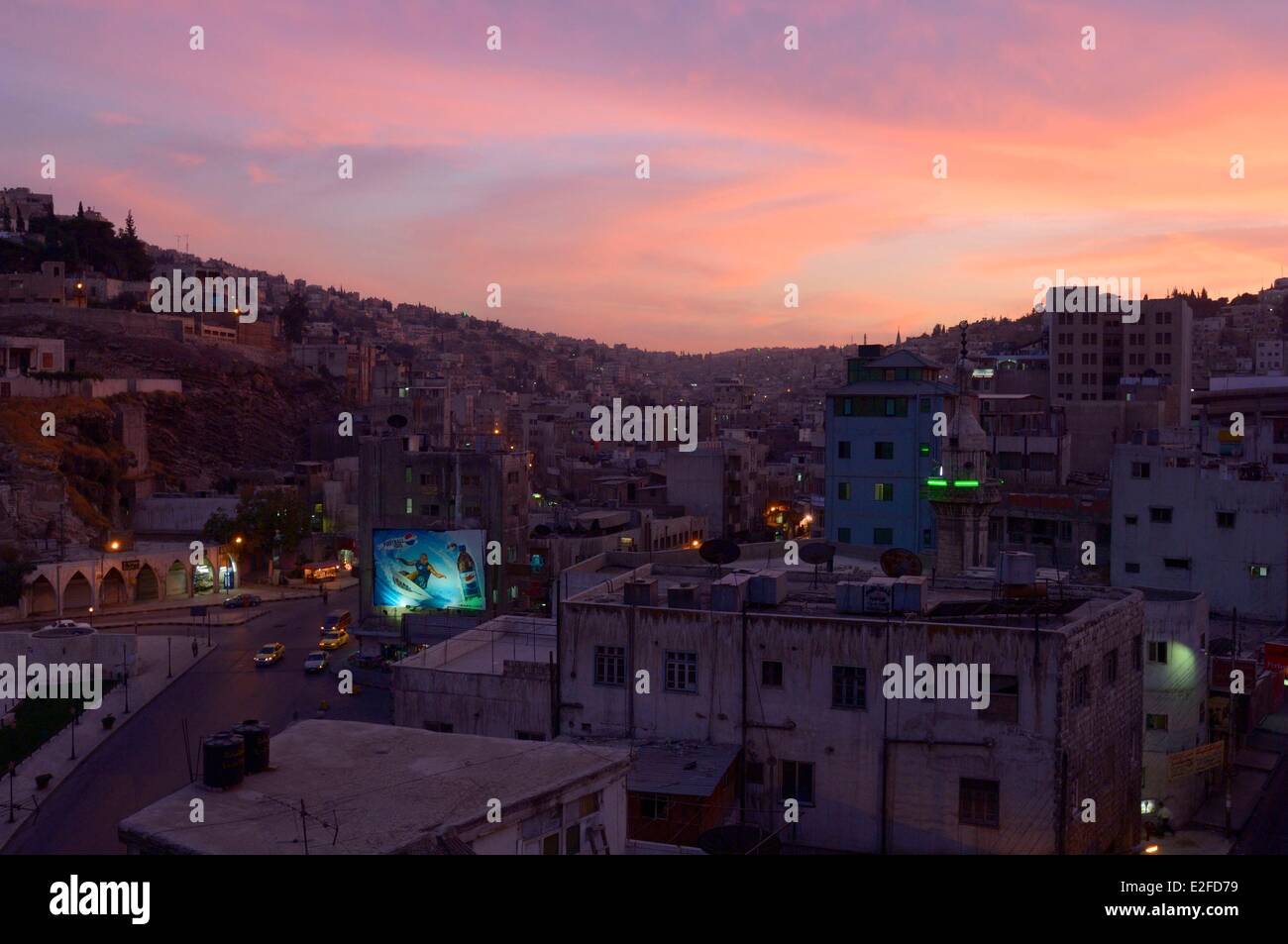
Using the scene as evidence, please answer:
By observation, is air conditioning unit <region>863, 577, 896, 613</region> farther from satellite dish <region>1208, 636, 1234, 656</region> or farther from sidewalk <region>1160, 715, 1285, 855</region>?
satellite dish <region>1208, 636, 1234, 656</region>

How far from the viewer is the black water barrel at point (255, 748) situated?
398 inches

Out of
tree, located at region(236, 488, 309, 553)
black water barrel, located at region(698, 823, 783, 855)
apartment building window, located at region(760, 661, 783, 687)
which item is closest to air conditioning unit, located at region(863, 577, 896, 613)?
apartment building window, located at region(760, 661, 783, 687)

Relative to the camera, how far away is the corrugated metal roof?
14.7 meters

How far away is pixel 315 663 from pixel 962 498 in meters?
20.5

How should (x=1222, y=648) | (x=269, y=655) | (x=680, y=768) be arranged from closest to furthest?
(x=680, y=768) → (x=1222, y=648) → (x=269, y=655)

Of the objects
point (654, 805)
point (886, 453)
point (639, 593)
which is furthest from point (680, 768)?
point (886, 453)

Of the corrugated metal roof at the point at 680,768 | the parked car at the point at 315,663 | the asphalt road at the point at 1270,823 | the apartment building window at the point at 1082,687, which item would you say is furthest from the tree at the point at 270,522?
the apartment building window at the point at 1082,687

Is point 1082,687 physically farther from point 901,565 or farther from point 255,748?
point 255,748

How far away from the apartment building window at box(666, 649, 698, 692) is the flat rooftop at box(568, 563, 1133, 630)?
840 mm

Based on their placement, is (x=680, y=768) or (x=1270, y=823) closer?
(x=680, y=768)

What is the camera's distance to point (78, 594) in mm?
45312

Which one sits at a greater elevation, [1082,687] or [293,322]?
[293,322]

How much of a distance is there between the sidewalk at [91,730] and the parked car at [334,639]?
3457mm
